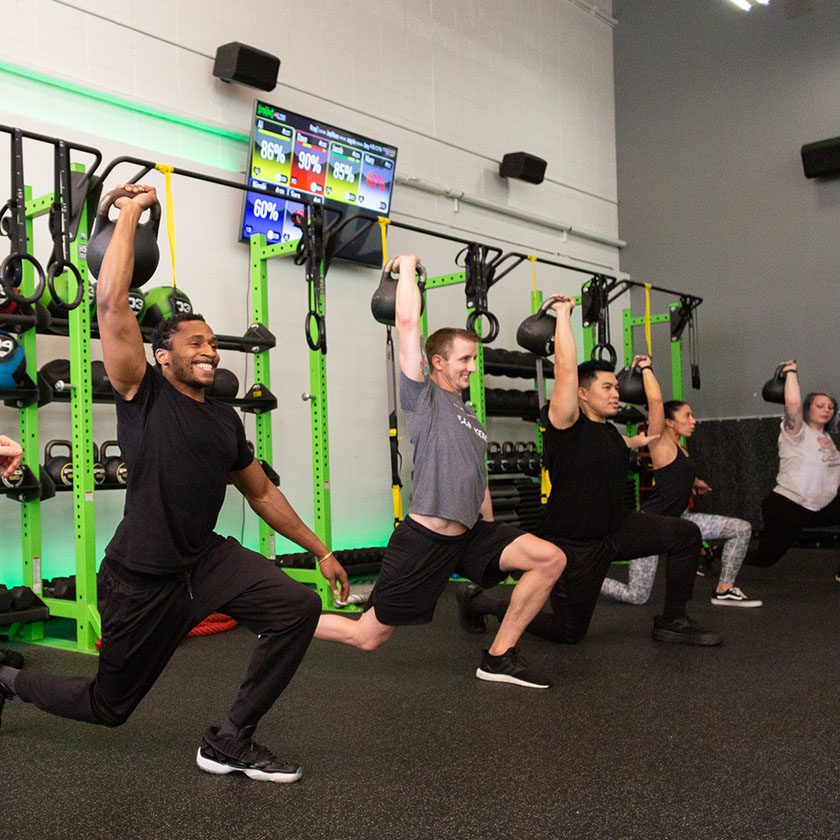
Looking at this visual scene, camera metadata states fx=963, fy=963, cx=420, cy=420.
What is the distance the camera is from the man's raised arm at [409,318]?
9.91 ft

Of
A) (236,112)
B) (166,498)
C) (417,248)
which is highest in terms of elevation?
Result: (236,112)

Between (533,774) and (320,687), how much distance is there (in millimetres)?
1166

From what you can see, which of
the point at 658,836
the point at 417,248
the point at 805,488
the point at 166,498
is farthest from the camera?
the point at 417,248

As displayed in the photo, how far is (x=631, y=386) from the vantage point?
6.68 metres

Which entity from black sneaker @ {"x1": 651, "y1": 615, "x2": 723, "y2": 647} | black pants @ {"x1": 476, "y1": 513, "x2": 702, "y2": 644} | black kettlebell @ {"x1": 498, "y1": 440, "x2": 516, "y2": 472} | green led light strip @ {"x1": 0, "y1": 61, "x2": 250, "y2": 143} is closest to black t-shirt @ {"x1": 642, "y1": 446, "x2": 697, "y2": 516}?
black pants @ {"x1": 476, "y1": 513, "x2": 702, "y2": 644}

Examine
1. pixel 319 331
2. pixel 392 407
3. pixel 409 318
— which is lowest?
pixel 392 407

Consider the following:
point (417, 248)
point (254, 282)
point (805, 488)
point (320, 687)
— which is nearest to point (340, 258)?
point (417, 248)

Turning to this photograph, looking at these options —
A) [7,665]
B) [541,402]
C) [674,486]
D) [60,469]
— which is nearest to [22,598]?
[60,469]

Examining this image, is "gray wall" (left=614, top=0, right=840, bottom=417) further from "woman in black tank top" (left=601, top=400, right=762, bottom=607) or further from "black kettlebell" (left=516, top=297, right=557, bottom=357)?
"black kettlebell" (left=516, top=297, right=557, bottom=357)

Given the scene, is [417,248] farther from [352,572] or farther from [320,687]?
[320,687]

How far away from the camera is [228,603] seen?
8.04 ft

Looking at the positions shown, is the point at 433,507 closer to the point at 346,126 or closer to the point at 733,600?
the point at 733,600

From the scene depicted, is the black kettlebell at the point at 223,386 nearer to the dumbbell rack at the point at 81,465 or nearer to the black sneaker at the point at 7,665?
the dumbbell rack at the point at 81,465

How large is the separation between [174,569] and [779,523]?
426cm
